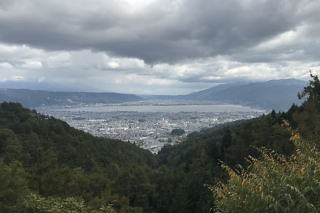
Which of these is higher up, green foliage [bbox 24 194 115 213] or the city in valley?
green foliage [bbox 24 194 115 213]

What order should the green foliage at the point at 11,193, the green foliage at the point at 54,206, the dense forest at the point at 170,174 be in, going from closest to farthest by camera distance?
1. the dense forest at the point at 170,174
2. the green foliage at the point at 54,206
3. the green foliage at the point at 11,193

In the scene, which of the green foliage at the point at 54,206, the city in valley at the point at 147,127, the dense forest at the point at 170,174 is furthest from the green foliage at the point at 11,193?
the city in valley at the point at 147,127

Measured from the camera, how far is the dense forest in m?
4.46

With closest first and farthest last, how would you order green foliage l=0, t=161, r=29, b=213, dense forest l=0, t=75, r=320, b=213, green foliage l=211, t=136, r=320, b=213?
green foliage l=211, t=136, r=320, b=213 < dense forest l=0, t=75, r=320, b=213 < green foliage l=0, t=161, r=29, b=213

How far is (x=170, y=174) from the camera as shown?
25359 mm

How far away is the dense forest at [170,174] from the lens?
14.6ft

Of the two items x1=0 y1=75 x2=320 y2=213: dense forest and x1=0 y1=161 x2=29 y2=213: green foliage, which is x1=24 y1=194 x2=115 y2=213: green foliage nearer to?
x1=0 y1=75 x2=320 y2=213: dense forest

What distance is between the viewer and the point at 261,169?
5117mm

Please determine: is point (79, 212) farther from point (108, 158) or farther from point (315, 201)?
point (108, 158)

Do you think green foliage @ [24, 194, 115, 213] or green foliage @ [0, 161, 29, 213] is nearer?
green foliage @ [24, 194, 115, 213]

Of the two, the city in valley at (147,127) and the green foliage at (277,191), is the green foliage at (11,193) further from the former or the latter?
the city in valley at (147,127)

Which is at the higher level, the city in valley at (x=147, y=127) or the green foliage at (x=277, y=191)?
the green foliage at (x=277, y=191)

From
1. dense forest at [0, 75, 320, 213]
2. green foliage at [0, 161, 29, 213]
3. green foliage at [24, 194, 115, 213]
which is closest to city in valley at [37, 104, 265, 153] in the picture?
dense forest at [0, 75, 320, 213]

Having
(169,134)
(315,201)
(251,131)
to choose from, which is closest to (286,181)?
(315,201)
